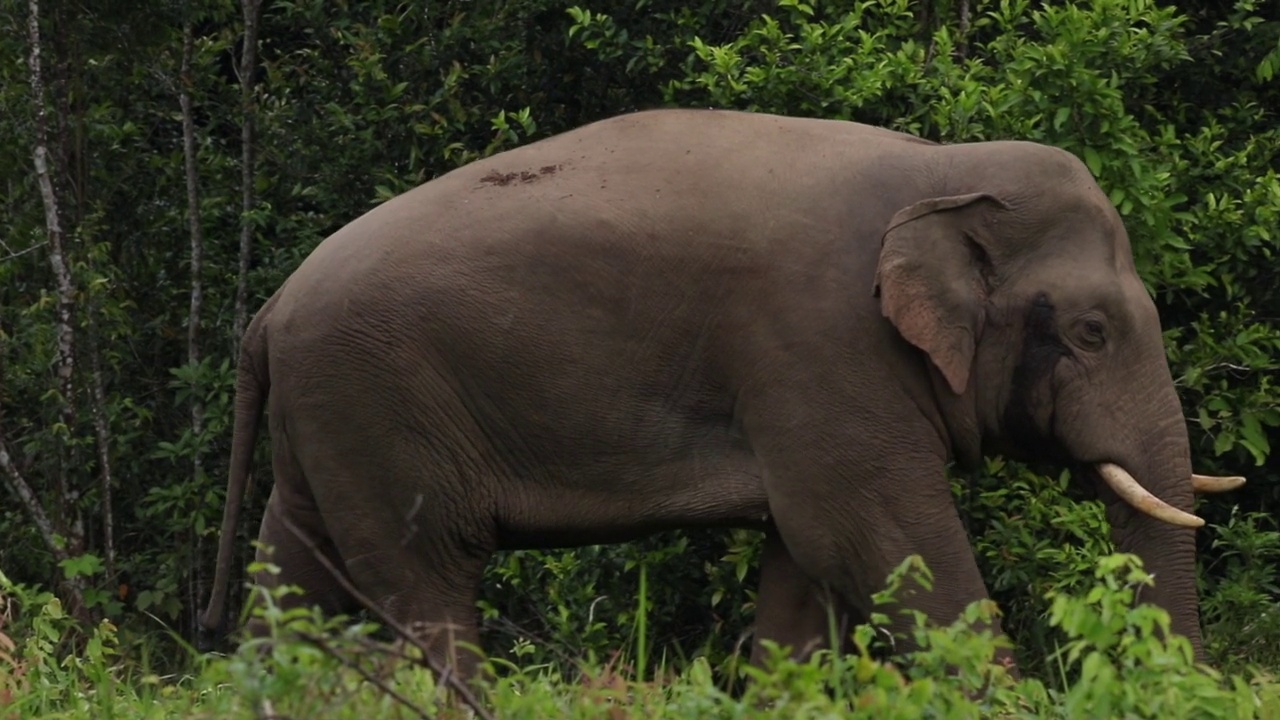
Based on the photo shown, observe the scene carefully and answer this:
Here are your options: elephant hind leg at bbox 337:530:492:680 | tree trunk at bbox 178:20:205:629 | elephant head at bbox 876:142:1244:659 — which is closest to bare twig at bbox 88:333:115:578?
tree trunk at bbox 178:20:205:629

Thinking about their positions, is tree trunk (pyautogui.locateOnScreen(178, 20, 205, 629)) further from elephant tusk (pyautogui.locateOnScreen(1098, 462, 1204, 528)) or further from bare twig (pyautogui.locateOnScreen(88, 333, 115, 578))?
elephant tusk (pyautogui.locateOnScreen(1098, 462, 1204, 528))

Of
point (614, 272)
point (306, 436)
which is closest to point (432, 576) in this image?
point (306, 436)

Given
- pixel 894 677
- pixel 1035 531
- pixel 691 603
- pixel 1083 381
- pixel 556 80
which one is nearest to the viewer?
pixel 894 677

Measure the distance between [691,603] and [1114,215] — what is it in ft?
8.20

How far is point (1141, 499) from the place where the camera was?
18.0 feet

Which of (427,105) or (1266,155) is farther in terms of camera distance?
(427,105)

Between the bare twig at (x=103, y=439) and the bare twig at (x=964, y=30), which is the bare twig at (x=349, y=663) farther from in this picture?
the bare twig at (x=103, y=439)

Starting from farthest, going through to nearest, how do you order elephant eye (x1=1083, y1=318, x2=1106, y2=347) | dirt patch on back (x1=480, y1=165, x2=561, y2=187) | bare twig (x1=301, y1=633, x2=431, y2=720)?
dirt patch on back (x1=480, y1=165, x2=561, y2=187), elephant eye (x1=1083, y1=318, x2=1106, y2=347), bare twig (x1=301, y1=633, x2=431, y2=720)

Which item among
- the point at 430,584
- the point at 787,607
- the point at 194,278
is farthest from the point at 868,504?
the point at 194,278

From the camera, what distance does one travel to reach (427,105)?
8.01 m

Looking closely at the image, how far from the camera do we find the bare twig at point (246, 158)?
837 centimetres

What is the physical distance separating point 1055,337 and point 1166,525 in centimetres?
57

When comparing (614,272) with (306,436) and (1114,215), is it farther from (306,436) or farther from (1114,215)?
(1114,215)

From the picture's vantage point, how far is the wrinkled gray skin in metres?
5.52
